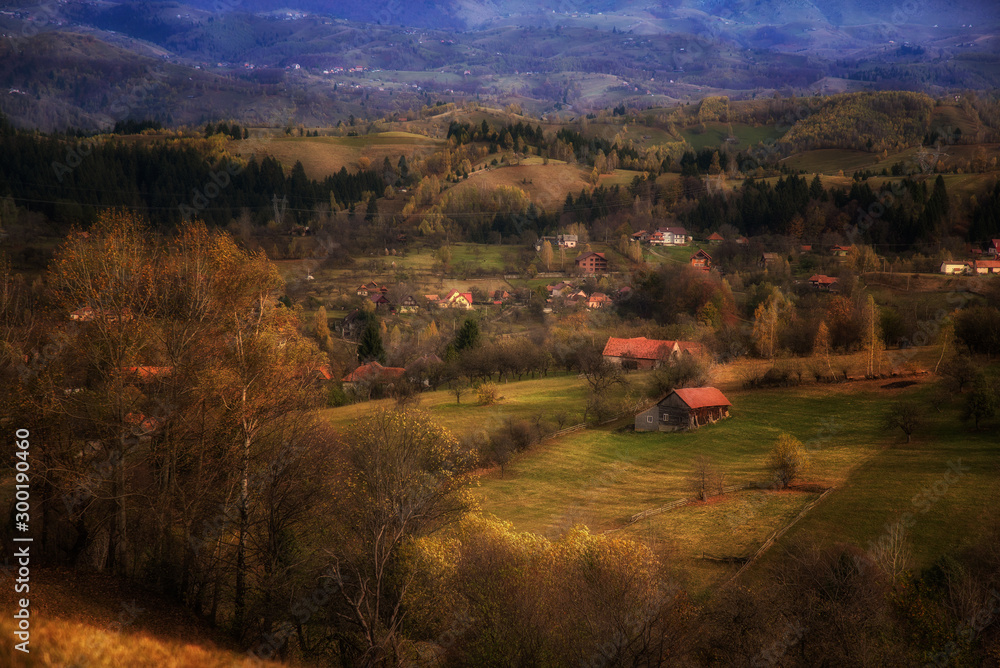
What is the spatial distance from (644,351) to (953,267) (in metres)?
36.5

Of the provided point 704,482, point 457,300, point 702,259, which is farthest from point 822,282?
point 704,482

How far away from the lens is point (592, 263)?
98688 mm

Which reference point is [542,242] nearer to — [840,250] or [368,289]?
[368,289]

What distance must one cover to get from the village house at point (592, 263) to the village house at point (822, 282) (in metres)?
32.5

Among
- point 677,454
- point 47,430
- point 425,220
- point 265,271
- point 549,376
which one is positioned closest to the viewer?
point 47,430

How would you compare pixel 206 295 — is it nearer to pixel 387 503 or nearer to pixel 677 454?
pixel 387 503

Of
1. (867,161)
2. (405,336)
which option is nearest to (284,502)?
(405,336)

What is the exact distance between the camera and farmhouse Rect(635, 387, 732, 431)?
43219 mm

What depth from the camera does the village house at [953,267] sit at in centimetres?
6888

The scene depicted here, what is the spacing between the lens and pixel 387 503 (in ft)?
57.3

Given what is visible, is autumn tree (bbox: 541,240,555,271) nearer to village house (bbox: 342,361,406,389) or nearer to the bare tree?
village house (bbox: 342,361,406,389)

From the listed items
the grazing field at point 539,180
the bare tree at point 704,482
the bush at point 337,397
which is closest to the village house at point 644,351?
the bush at point 337,397

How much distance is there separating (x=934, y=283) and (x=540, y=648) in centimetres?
6561

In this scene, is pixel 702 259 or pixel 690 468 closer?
pixel 690 468
